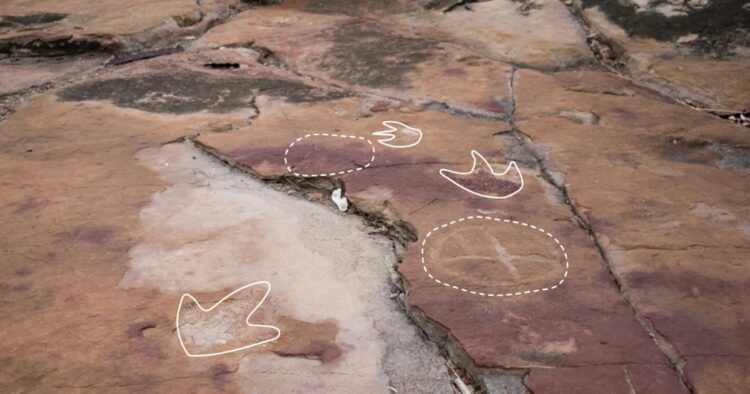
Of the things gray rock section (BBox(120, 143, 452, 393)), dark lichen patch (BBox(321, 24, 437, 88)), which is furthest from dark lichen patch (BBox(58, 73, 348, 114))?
gray rock section (BBox(120, 143, 452, 393))

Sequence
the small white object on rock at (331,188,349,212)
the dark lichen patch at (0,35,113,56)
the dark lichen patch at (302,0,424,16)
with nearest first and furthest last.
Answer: the small white object on rock at (331,188,349,212)
the dark lichen patch at (0,35,113,56)
the dark lichen patch at (302,0,424,16)

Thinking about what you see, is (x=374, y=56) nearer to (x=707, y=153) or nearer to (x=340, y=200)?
(x=340, y=200)

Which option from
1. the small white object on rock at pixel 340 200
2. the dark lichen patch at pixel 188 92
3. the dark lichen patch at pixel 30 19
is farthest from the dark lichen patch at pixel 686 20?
the dark lichen patch at pixel 30 19

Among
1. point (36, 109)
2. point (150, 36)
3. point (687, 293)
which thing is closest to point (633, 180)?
point (687, 293)

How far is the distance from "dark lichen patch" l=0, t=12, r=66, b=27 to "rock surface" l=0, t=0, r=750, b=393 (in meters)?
0.34

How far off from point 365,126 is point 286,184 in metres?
0.52

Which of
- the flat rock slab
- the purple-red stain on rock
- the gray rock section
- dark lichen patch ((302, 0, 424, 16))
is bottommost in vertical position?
the gray rock section

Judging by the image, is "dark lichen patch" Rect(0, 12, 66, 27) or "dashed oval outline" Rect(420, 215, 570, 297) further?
"dark lichen patch" Rect(0, 12, 66, 27)

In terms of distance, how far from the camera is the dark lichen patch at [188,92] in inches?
132

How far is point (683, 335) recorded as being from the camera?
1912 millimetres

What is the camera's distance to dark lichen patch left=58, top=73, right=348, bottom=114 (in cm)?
335

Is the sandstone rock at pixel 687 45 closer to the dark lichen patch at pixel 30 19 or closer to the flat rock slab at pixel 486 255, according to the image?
the flat rock slab at pixel 486 255

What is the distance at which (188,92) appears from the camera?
350 cm

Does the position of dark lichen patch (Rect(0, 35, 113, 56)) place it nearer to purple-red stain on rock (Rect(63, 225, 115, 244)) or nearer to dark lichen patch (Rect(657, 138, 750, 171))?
purple-red stain on rock (Rect(63, 225, 115, 244))
